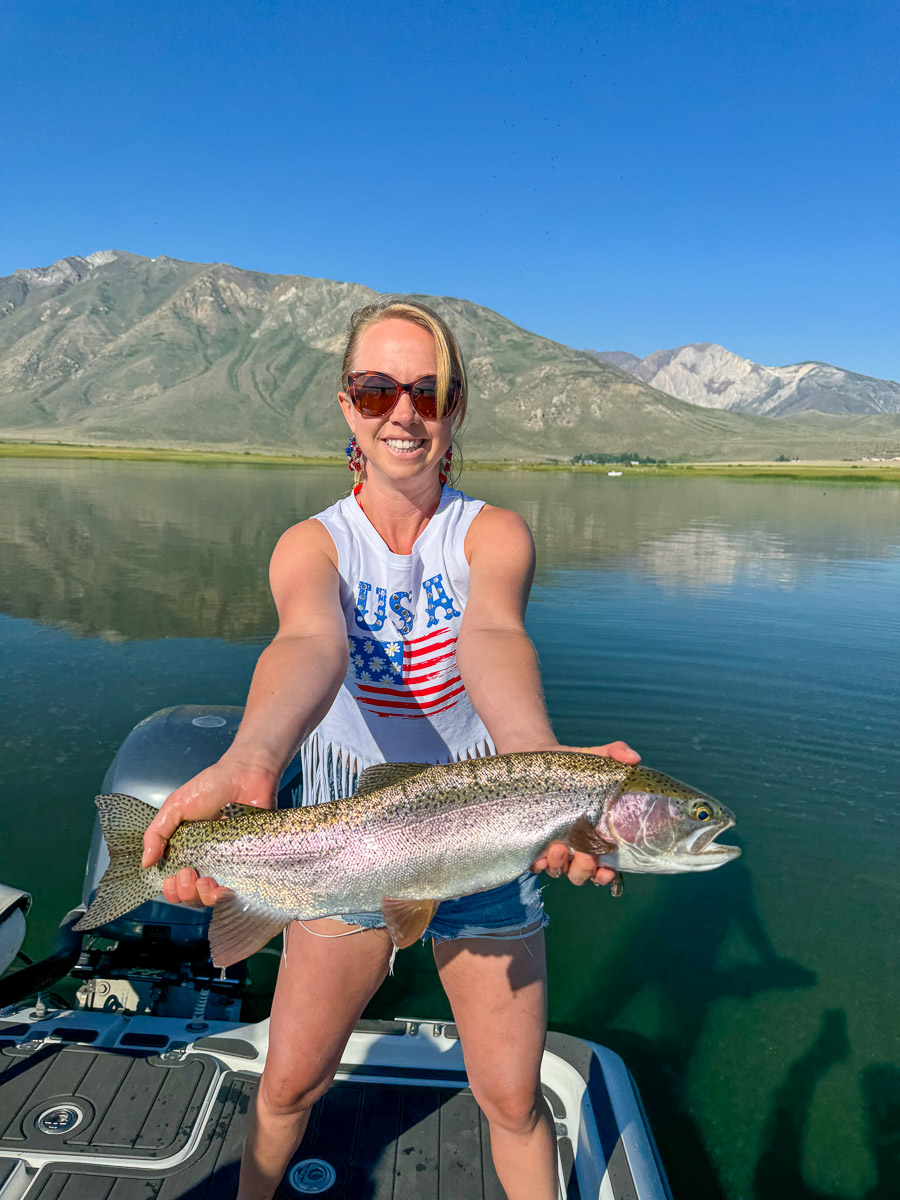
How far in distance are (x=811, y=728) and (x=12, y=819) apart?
439 inches

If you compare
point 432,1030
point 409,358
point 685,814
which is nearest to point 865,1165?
point 432,1030

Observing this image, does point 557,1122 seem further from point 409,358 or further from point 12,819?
point 12,819

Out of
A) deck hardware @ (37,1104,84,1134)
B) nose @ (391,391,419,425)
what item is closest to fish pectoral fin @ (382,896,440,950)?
nose @ (391,391,419,425)

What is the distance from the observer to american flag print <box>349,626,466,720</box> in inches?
147

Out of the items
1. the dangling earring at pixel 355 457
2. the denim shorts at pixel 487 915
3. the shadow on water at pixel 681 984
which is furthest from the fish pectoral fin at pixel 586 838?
the shadow on water at pixel 681 984

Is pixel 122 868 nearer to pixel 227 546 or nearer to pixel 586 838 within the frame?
pixel 586 838

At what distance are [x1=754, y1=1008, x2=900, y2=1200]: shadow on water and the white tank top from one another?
3813mm

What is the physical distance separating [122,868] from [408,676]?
1.48 m

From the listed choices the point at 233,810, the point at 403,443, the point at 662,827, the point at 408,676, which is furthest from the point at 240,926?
the point at 403,443

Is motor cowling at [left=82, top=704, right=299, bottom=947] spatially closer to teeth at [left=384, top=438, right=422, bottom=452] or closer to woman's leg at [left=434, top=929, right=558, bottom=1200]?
woman's leg at [left=434, top=929, right=558, bottom=1200]

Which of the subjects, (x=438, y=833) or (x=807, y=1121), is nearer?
(x=438, y=833)

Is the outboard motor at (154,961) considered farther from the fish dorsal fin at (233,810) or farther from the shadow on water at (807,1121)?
the shadow on water at (807,1121)

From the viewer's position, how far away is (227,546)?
29.0 meters

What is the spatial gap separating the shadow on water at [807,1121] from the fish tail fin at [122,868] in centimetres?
450
